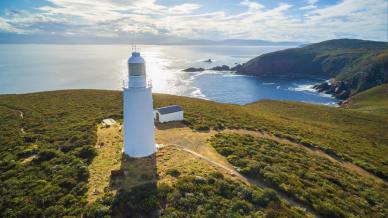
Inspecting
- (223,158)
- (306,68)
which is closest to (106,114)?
(223,158)

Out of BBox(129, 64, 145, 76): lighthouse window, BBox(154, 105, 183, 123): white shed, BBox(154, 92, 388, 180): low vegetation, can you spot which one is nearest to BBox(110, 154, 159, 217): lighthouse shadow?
BBox(129, 64, 145, 76): lighthouse window

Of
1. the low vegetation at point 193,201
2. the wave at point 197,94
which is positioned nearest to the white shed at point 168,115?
the low vegetation at point 193,201

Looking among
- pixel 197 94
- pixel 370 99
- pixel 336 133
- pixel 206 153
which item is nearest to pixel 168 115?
pixel 206 153

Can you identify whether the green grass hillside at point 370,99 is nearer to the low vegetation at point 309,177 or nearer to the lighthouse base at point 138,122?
the low vegetation at point 309,177

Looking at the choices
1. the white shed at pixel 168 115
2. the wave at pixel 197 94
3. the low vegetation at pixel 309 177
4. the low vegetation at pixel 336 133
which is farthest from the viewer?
the wave at pixel 197 94

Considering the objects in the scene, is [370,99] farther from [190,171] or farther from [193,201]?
[193,201]

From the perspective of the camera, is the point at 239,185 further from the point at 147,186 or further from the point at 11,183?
the point at 11,183

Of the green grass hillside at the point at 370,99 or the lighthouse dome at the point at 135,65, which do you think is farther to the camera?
the green grass hillside at the point at 370,99
